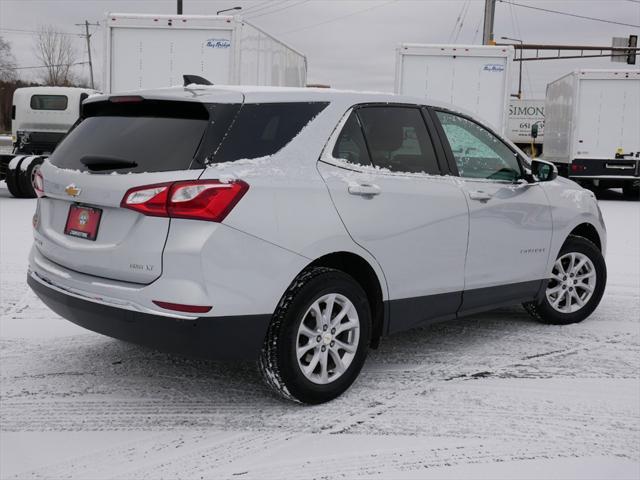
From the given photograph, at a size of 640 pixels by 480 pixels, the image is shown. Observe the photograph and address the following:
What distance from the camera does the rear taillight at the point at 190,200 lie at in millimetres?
3463

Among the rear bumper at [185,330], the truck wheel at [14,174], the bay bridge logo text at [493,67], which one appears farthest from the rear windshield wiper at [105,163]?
the truck wheel at [14,174]

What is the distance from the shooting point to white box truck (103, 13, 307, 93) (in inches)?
465

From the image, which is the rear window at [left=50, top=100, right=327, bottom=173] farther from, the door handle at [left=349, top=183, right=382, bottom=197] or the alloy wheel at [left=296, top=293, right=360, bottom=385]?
the alloy wheel at [left=296, top=293, right=360, bottom=385]

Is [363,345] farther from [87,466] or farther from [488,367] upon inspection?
[87,466]

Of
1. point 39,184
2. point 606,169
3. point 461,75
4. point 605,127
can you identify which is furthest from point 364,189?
point 605,127

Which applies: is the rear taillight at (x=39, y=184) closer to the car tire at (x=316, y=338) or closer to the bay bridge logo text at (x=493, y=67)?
the car tire at (x=316, y=338)

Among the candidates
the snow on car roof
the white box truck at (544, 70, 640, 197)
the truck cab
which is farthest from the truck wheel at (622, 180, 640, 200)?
the snow on car roof

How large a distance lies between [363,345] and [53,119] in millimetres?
14919

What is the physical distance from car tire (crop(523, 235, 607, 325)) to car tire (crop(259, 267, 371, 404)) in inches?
88.1

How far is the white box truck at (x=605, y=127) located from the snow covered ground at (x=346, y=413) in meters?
14.2

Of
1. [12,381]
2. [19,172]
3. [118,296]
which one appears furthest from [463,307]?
[19,172]

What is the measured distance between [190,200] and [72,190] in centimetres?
81

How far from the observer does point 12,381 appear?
173 inches

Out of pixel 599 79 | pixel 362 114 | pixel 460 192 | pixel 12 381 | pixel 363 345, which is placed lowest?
pixel 12 381
